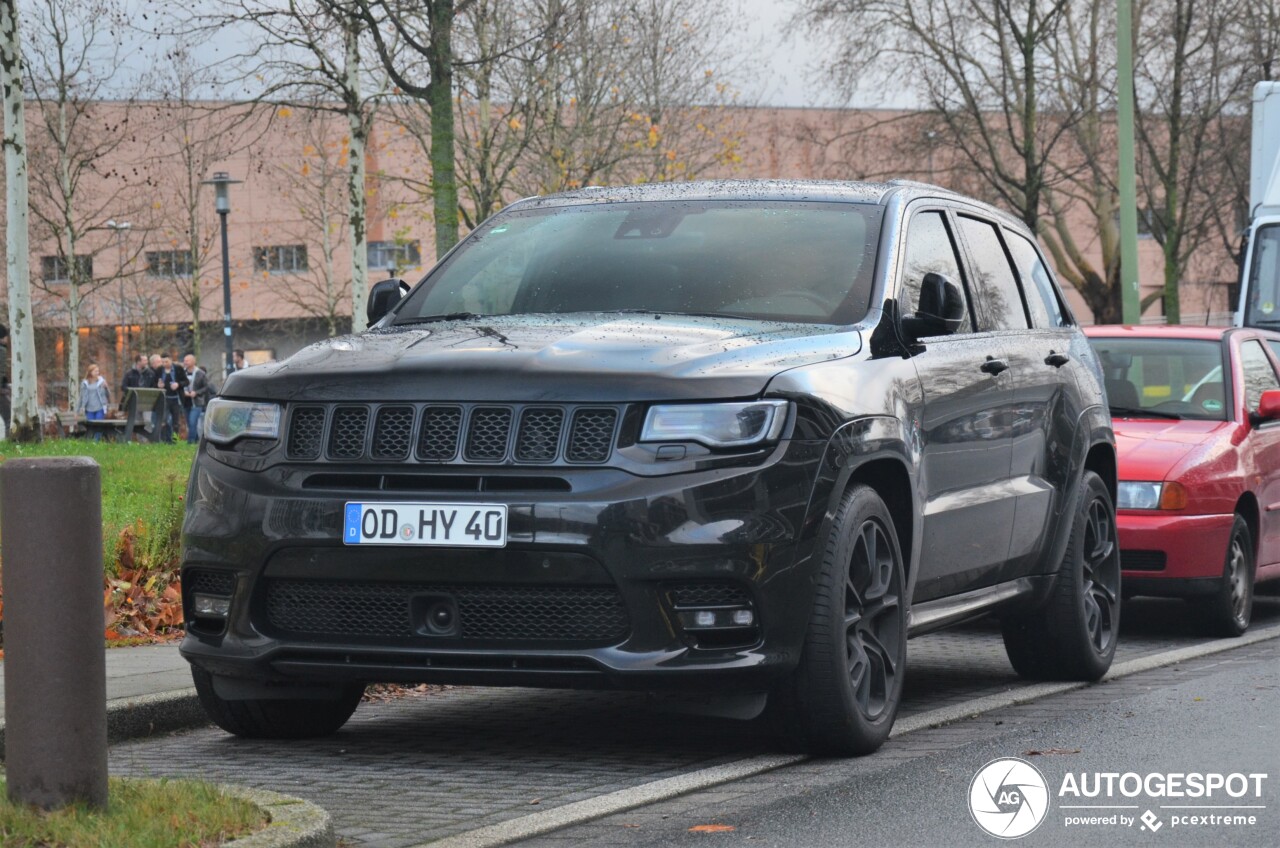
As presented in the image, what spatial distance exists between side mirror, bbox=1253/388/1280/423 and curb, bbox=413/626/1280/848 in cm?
344

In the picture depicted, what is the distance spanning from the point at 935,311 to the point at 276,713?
258 cm

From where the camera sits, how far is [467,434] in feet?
18.9

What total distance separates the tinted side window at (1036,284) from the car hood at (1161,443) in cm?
172

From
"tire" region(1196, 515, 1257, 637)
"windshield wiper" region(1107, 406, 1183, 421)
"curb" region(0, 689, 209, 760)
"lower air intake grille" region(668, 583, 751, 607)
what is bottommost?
"tire" region(1196, 515, 1257, 637)

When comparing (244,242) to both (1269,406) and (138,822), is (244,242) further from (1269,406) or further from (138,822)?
(138,822)

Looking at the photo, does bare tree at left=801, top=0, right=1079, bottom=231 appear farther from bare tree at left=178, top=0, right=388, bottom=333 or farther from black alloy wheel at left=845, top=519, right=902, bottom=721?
black alloy wheel at left=845, top=519, right=902, bottom=721

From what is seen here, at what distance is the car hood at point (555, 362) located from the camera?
18.9 feet

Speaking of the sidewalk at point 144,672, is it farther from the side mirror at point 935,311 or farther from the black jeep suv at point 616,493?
the side mirror at point 935,311

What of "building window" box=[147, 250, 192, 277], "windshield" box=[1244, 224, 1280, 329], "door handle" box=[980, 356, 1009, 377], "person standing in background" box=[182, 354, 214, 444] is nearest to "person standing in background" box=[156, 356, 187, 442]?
"person standing in background" box=[182, 354, 214, 444]

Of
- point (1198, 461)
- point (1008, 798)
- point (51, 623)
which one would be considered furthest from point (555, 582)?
point (1198, 461)

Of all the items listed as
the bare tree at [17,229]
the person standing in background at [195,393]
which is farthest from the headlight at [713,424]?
the person standing in background at [195,393]

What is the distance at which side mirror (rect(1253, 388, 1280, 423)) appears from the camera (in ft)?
37.2

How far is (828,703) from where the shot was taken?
19.9 feet

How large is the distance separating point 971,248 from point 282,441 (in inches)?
128
